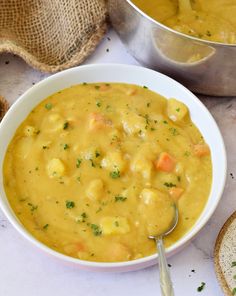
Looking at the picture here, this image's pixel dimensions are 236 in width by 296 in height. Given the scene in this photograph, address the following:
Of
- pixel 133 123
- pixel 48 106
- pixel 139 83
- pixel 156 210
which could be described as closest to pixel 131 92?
pixel 139 83

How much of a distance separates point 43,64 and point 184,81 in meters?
0.63

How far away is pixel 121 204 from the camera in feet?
6.45

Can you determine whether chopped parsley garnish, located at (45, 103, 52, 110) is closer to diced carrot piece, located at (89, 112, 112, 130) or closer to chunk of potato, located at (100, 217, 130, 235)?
diced carrot piece, located at (89, 112, 112, 130)

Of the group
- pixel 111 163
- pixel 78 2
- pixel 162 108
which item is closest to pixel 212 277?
pixel 111 163

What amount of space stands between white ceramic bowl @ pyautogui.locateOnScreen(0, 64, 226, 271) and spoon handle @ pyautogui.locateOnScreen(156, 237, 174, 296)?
0.04m

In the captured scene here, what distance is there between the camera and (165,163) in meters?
2.07

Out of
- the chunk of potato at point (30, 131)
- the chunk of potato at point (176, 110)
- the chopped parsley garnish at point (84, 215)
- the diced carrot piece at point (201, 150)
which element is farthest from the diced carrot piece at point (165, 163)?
the chunk of potato at point (30, 131)

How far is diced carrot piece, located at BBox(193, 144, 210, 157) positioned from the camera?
7.02 feet

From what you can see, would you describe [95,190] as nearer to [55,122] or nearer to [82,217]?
[82,217]

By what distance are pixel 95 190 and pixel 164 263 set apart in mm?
361

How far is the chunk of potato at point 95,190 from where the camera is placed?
1.97 metres

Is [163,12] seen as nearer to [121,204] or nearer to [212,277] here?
[121,204]

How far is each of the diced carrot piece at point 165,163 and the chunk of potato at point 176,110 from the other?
0.23 metres

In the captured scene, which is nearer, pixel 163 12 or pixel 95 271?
pixel 95 271
